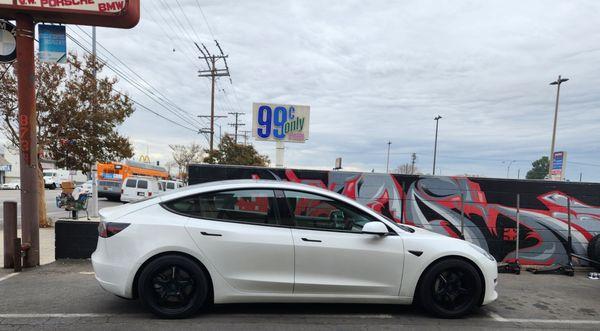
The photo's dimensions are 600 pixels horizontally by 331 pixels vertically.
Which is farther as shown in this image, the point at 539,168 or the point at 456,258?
the point at 539,168

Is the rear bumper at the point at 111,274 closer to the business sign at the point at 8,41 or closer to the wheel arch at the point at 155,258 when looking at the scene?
the wheel arch at the point at 155,258

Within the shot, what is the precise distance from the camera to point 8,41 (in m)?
6.42

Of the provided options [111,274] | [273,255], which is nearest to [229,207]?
[273,255]

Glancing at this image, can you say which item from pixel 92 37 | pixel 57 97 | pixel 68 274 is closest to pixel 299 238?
pixel 68 274

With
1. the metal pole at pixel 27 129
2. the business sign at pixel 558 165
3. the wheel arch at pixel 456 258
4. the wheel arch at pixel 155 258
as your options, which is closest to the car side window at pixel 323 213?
the wheel arch at pixel 456 258

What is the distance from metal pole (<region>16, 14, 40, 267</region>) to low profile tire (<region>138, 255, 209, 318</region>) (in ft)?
10.9

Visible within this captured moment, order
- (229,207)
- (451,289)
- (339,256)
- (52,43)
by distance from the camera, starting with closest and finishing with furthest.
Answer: (339,256) → (229,207) → (451,289) → (52,43)

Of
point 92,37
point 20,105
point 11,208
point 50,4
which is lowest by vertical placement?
point 11,208

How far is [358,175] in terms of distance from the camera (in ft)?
27.3

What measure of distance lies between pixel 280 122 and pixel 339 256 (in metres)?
7.15

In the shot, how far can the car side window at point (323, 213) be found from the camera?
4535 millimetres

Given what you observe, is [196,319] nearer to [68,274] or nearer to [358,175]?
[68,274]

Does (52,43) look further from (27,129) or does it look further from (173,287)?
(173,287)

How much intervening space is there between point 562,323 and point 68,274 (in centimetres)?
658
